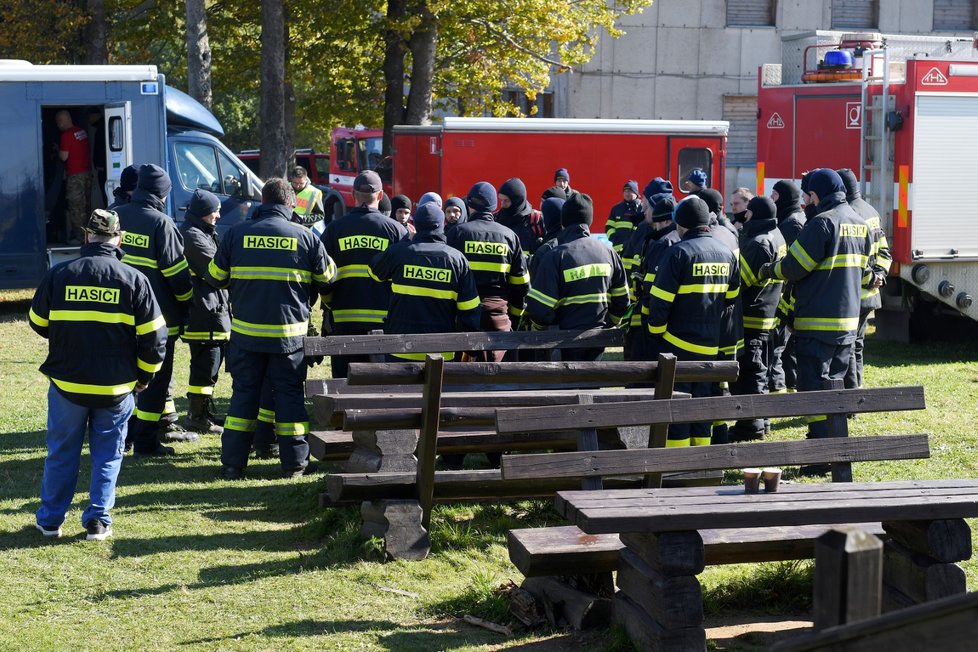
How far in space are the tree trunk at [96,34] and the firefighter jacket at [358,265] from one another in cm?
1613

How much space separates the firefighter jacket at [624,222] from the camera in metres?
13.1

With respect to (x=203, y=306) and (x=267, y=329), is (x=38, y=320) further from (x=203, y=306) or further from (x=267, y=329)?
(x=203, y=306)

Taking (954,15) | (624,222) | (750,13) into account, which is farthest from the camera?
(954,15)

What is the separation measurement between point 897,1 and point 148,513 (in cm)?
2785

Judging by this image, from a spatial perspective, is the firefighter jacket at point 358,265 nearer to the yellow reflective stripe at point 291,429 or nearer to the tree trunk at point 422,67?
the yellow reflective stripe at point 291,429

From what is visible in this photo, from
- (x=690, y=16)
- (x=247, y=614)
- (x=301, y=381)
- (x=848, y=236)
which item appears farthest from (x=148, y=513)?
(x=690, y=16)

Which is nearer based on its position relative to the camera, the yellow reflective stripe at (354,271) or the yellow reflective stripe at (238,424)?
the yellow reflective stripe at (238,424)

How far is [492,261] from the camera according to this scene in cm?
905

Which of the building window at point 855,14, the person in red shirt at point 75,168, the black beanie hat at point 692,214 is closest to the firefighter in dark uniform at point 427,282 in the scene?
the black beanie hat at point 692,214

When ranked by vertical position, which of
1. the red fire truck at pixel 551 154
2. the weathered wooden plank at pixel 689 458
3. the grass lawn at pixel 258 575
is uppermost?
the red fire truck at pixel 551 154

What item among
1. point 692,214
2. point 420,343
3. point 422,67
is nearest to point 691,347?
point 692,214

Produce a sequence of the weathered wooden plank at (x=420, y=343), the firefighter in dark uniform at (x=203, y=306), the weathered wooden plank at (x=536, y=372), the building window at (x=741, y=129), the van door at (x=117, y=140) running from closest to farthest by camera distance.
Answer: the weathered wooden plank at (x=536, y=372), the weathered wooden plank at (x=420, y=343), the firefighter in dark uniform at (x=203, y=306), the van door at (x=117, y=140), the building window at (x=741, y=129)

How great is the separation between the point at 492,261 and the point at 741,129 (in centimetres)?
2176

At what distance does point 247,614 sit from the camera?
5.69m
